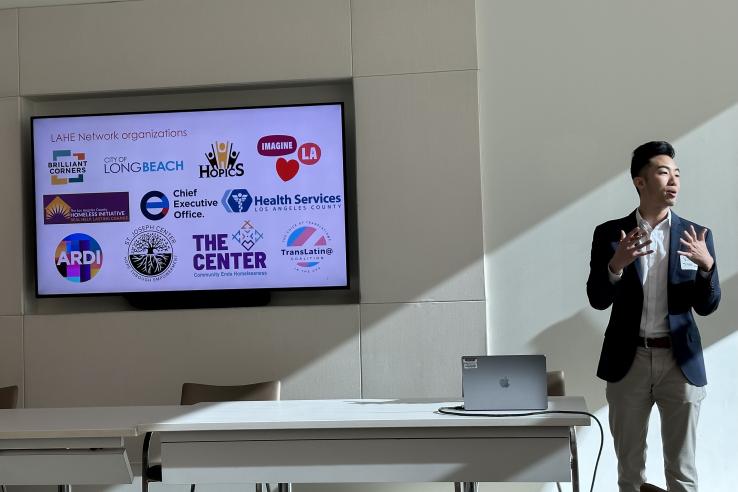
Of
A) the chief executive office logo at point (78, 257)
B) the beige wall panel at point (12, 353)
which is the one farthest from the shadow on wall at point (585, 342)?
the beige wall panel at point (12, 353)

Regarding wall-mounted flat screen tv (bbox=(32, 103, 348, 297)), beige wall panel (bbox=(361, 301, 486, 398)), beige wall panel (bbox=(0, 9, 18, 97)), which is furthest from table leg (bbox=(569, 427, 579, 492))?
beige wall panel (bbox=(0, 9, 18, 97))

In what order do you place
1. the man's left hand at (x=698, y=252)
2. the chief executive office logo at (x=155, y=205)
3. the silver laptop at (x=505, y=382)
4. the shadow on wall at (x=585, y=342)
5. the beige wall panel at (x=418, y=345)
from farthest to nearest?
the chief executive office logo at (x=155, y=205) < the beige wall panel at (x=418, y=345) < the shadow on wall at (x=585, y=342) < the man's left hand at (x=698, y=252) < the silver laptop at (x=505, y=382)

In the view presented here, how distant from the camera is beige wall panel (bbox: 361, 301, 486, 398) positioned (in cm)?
603

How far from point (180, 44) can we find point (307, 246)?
5.50 ft

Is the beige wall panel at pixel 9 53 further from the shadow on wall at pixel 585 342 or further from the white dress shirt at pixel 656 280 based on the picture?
the white dress shirt at pixel 656 280

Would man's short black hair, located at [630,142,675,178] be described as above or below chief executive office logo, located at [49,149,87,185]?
below

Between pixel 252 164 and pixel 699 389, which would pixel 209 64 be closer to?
pixel 252 164

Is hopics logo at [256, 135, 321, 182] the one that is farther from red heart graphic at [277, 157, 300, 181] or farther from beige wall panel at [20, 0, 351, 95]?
beige wall panel at [20, 0, 351, 95]

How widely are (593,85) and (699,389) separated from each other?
2544mm

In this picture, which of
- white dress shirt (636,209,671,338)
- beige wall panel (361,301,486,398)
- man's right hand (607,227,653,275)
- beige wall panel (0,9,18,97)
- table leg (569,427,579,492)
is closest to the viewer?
table leg (569,427,579,492)

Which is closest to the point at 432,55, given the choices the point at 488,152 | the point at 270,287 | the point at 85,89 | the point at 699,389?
the point at 488,152

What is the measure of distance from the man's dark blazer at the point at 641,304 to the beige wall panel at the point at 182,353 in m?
2.17

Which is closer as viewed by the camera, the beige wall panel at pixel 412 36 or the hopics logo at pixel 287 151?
the beige wall panel at pixel 412 36

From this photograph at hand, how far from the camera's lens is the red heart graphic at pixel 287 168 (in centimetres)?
627
